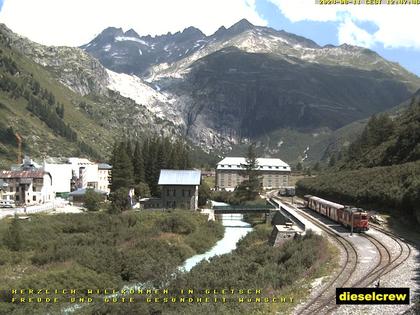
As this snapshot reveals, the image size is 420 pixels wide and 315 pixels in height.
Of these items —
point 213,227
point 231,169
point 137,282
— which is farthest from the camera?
point 231,169

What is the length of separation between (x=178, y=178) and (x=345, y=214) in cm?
4310

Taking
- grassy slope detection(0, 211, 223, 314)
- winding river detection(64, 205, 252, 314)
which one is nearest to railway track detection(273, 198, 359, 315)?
grassy slope detection(0, 211, 223, 314)

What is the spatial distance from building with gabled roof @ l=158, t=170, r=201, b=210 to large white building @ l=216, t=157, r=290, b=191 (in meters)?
85.3

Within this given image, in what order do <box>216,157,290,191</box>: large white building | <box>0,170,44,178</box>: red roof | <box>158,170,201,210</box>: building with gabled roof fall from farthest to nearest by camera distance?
Answer: 1. <box>216,157,290,191</box>: large white building
2. <box>0,170,44,178</box>: red roof
3. <box>158,170,201,210</box>: building with gabled roof

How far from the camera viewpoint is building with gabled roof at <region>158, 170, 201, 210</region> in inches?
3691

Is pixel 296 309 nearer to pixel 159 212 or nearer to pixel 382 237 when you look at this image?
pixel 382 237

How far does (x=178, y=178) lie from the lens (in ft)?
308

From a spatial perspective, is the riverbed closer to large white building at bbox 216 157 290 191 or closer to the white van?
the white van

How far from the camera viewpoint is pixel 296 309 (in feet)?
87.5

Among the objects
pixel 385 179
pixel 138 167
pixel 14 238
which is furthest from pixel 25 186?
pixel 385 179

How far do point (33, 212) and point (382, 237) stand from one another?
61345 mm

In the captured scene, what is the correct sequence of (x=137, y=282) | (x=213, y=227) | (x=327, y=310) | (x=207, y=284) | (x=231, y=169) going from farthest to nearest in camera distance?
1. (x=231, y=169)
2. (x=213, y=227)
3. (x=137, y=282)
4. (x=207, y=284)
5. (x=327, y=310)

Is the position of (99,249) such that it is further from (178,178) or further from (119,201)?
(178,178)

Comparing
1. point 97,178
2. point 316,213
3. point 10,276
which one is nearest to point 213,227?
point 316,213
